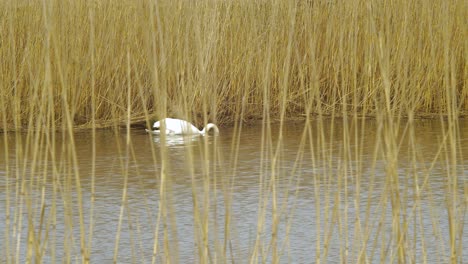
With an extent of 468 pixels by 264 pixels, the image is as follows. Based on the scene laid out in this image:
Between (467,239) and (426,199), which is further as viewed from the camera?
(426,199)

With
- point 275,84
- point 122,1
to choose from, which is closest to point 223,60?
point 275,84

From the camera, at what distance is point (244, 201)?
2955mm

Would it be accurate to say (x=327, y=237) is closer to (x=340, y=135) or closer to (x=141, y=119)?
(x=340, y=135)

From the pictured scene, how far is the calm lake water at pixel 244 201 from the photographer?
5.58 ft

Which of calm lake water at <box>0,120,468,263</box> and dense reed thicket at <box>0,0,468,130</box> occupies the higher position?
dense reed thicket at <box>0,0,468,130</box>

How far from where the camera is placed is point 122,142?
4242mm

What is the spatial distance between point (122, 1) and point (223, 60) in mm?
584

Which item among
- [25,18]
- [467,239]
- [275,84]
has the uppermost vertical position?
[25,18]

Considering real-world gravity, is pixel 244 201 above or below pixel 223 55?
below

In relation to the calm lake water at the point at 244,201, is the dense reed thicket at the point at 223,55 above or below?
above

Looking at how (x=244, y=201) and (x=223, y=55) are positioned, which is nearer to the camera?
(x=244, y=201)

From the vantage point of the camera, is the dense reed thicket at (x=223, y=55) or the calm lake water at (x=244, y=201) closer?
the calm lake water at (x=244, y=201)

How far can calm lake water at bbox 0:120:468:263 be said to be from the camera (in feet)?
5.58

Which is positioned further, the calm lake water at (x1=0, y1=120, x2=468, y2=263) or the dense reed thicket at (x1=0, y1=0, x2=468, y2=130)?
the dense reed thicket at (x1=0, y1=0, x2=468, y2=130)
